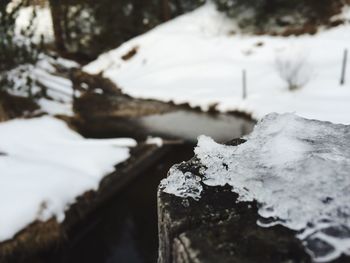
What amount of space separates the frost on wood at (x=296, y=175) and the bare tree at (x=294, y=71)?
8.87 metres

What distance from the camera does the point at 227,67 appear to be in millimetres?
12203

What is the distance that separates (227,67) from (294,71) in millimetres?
2590

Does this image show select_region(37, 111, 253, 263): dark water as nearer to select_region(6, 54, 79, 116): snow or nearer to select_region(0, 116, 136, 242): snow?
select_region(0, 116, 136, 242): snow

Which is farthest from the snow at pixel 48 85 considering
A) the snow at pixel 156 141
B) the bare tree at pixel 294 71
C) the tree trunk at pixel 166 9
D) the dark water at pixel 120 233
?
the tree trunk at pixel 166 9

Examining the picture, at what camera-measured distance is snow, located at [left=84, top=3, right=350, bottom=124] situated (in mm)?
9469

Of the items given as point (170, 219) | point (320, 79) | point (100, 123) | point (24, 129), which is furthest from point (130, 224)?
point (320, 79)

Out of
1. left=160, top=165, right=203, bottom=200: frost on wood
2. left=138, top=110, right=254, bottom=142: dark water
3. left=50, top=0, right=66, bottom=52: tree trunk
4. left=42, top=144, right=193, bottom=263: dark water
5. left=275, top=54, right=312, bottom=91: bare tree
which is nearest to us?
left=160, top=165, right=203, bottom=200: frost on wood

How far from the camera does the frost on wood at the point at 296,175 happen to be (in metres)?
0.97

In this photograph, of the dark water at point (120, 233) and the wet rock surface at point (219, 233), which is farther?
the dark water at point (120, 233)

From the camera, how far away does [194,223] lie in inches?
40.6

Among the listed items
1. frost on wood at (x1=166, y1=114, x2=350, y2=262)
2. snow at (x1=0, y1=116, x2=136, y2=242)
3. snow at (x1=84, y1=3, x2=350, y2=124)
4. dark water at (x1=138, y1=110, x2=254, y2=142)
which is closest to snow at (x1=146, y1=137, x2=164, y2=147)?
snow at (x1=0, y1=116, x2=136, y2=242)

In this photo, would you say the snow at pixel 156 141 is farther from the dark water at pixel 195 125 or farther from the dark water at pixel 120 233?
the dark water at pixel 120 233

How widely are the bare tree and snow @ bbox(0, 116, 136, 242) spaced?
14.7ft

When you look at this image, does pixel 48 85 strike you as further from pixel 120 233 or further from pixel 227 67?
pixel 120 233
